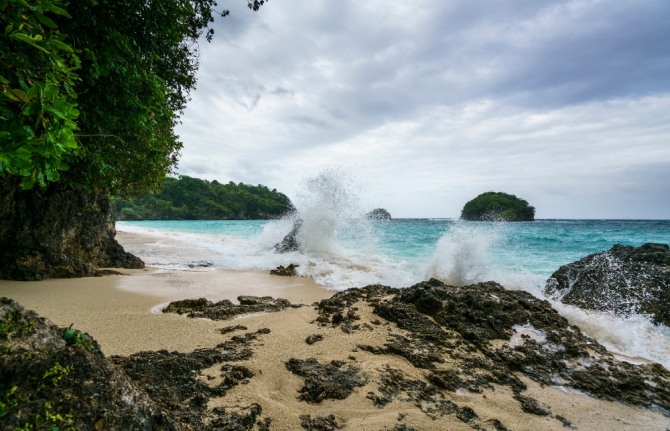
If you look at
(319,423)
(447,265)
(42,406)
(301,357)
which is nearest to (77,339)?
(42,406)

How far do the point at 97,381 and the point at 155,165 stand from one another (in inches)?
329

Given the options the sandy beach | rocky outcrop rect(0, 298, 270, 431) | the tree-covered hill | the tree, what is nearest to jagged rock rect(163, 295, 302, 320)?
the sandy beach

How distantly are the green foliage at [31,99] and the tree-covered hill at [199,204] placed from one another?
8450cm

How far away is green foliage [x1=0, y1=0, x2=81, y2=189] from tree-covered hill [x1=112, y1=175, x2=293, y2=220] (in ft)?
277

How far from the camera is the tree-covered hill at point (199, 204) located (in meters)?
82.2

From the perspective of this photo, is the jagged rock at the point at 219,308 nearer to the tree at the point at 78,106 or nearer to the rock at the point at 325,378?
the rock at the point at 325,378

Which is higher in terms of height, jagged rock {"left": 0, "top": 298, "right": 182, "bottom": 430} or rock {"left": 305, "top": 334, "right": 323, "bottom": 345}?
jagged rock {"left": 0, "top": 298, "right": 182, "bottom": 430}

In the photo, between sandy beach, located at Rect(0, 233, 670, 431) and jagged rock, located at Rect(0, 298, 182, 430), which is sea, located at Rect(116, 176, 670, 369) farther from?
jagged rock, located at Rect(0, 298, 182, 430)

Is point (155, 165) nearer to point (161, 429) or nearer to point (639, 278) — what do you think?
point (161, 429)

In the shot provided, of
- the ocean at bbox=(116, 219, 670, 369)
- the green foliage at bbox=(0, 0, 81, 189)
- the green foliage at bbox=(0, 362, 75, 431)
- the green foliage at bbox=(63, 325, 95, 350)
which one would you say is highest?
the green foliage at bbox=(0, 0, 81, 189)

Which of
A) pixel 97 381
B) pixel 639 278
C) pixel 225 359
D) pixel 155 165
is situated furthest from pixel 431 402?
pixel 155 165

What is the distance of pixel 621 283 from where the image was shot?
22.4ft

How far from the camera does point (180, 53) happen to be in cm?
718

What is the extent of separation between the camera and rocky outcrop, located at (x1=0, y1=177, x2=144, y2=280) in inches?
269
